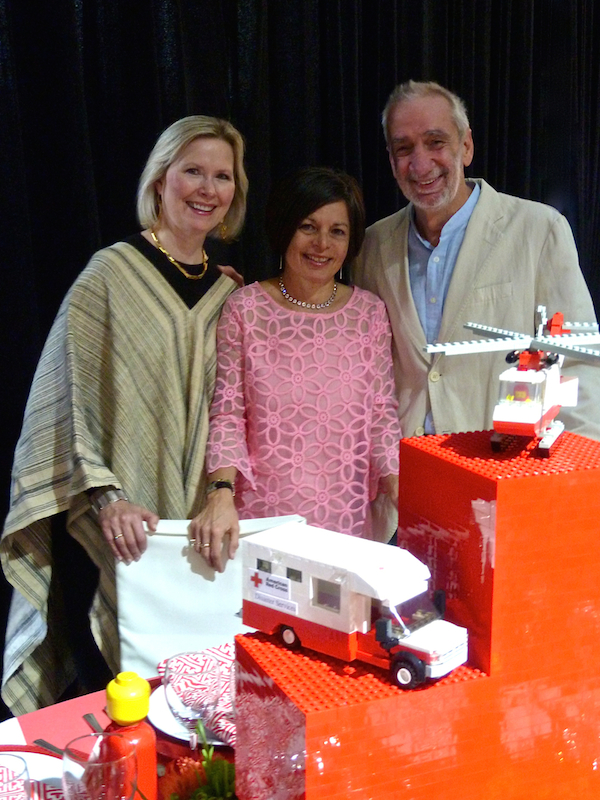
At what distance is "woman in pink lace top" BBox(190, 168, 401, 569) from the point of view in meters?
1.76

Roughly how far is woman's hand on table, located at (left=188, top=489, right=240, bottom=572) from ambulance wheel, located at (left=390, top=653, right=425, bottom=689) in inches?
30.6

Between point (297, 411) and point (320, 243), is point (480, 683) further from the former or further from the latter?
point (320, 243)

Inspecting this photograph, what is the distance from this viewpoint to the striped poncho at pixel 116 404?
1778 mm

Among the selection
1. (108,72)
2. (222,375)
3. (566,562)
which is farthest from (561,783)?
(108,72)

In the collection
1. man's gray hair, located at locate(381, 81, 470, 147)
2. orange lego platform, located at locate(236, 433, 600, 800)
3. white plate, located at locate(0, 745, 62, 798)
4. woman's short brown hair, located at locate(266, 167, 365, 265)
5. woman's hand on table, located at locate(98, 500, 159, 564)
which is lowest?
woman's hand on table, located at locate(98, 500, 159, 564)

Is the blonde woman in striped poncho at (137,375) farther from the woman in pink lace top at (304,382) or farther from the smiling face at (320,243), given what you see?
the smiling face at (320,243)

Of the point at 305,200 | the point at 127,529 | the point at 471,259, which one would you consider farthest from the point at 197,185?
the point at 127,529

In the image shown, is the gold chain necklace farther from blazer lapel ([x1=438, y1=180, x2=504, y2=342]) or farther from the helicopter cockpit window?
the helicopter cockpit window

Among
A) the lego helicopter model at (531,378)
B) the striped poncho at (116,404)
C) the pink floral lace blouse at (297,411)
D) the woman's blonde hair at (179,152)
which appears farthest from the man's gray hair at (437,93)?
the lego helicopter model at (531,378)

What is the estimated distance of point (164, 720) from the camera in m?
1.06

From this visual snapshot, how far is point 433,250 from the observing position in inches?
78.0

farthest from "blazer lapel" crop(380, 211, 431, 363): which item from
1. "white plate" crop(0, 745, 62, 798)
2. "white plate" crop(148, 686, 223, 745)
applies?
"white plate" crop(0, 745, 62, 798)

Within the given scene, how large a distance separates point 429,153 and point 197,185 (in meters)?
0.58

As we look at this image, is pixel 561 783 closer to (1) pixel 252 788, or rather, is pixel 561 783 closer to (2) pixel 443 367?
(1) pixel 252 788
